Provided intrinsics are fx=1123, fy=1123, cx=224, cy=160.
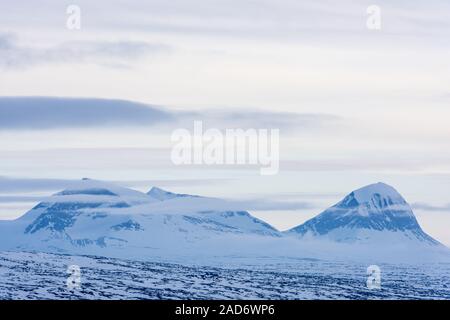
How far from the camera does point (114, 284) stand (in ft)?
224

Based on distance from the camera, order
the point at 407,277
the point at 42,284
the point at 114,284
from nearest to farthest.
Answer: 1. the point at 42,284
2. the point at 114,284
3. the point at 407,277

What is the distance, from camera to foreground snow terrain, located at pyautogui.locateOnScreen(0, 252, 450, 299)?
62750 mm

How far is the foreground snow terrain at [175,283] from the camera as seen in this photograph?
206 ft

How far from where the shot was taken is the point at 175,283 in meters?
64.9

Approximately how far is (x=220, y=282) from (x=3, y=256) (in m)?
27.1
